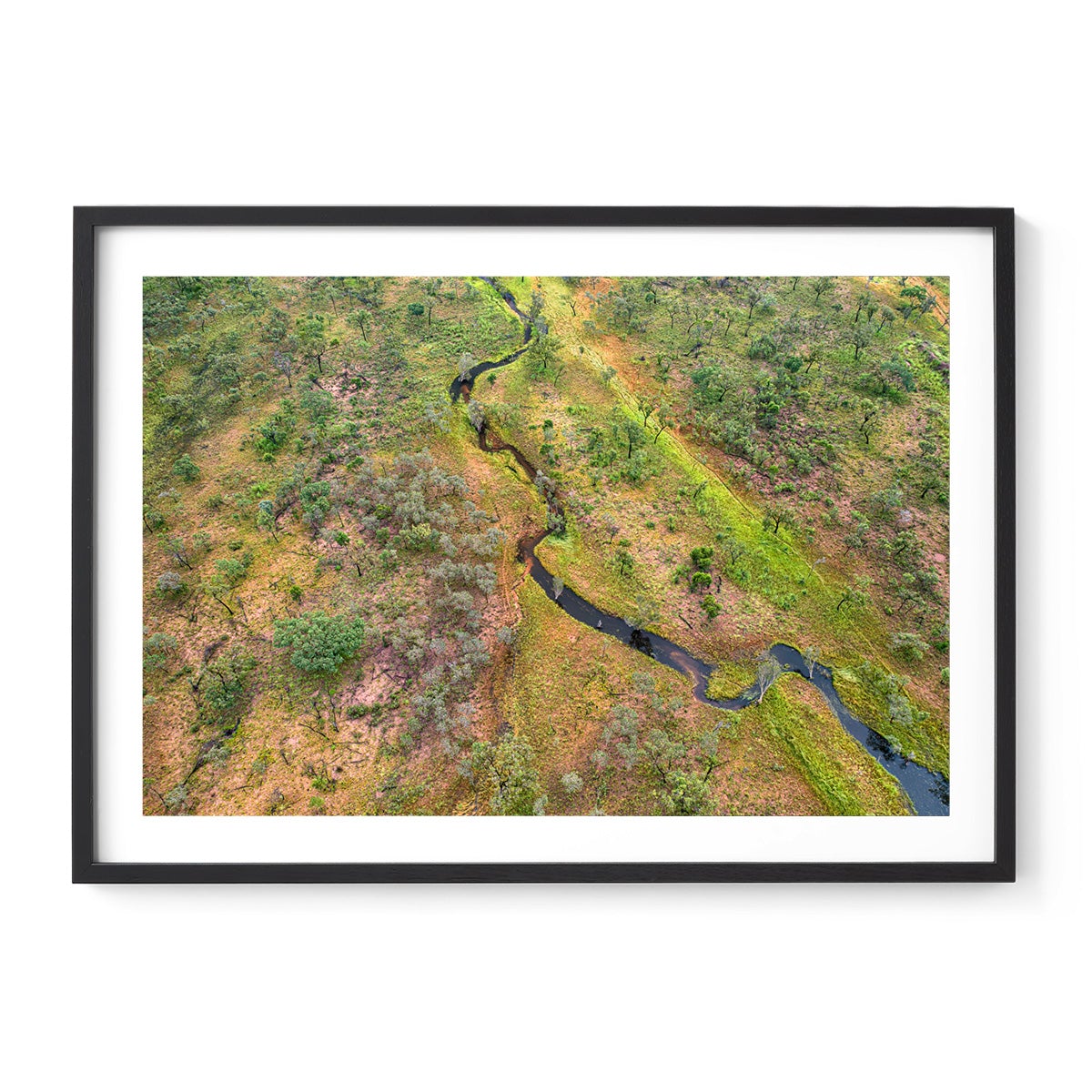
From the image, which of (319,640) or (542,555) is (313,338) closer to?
(319,640)

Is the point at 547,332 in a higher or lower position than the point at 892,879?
higher

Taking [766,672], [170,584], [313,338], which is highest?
[313,338]

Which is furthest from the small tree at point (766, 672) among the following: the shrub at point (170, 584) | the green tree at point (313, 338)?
the shrub at point (170, 584)

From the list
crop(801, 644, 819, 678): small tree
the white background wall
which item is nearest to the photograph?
crop(801, 644, 819, 678): small tree

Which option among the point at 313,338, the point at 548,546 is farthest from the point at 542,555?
the point at 313,338

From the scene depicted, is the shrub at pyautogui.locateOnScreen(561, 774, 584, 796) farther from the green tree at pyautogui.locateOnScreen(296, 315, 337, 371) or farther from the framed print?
the green tree at pyautogui.locateOnScreen(296, 315, 337, 371)
